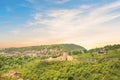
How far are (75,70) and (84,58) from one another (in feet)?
109

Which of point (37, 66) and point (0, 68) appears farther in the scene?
point (0, 68)

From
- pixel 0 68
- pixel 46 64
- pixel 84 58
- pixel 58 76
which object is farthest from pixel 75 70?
pixel 0 68

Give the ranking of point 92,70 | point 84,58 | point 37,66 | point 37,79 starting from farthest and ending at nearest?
1. point 84,58
2. point 37,66
3. point 37,79
4. point 92,70

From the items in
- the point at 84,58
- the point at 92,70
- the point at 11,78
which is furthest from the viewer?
the point at 84,58

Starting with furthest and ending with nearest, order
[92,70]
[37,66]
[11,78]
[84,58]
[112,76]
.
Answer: [84,58], [37,66], [11,78], [92,70], [112,76]

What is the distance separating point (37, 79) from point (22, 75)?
1272 cm

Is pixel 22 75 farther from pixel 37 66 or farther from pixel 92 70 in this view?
pixel 92 70

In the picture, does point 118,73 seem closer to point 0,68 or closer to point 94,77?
point 94,77

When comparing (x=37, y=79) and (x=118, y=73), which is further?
(x=37, y=79)

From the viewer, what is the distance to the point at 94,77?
77562mm

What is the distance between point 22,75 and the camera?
10275 cm

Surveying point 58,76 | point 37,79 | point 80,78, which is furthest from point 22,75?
point 80,78

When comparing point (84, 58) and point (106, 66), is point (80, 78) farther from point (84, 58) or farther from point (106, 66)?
point (84, 58)

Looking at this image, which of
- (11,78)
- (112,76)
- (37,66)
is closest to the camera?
(112,76)
